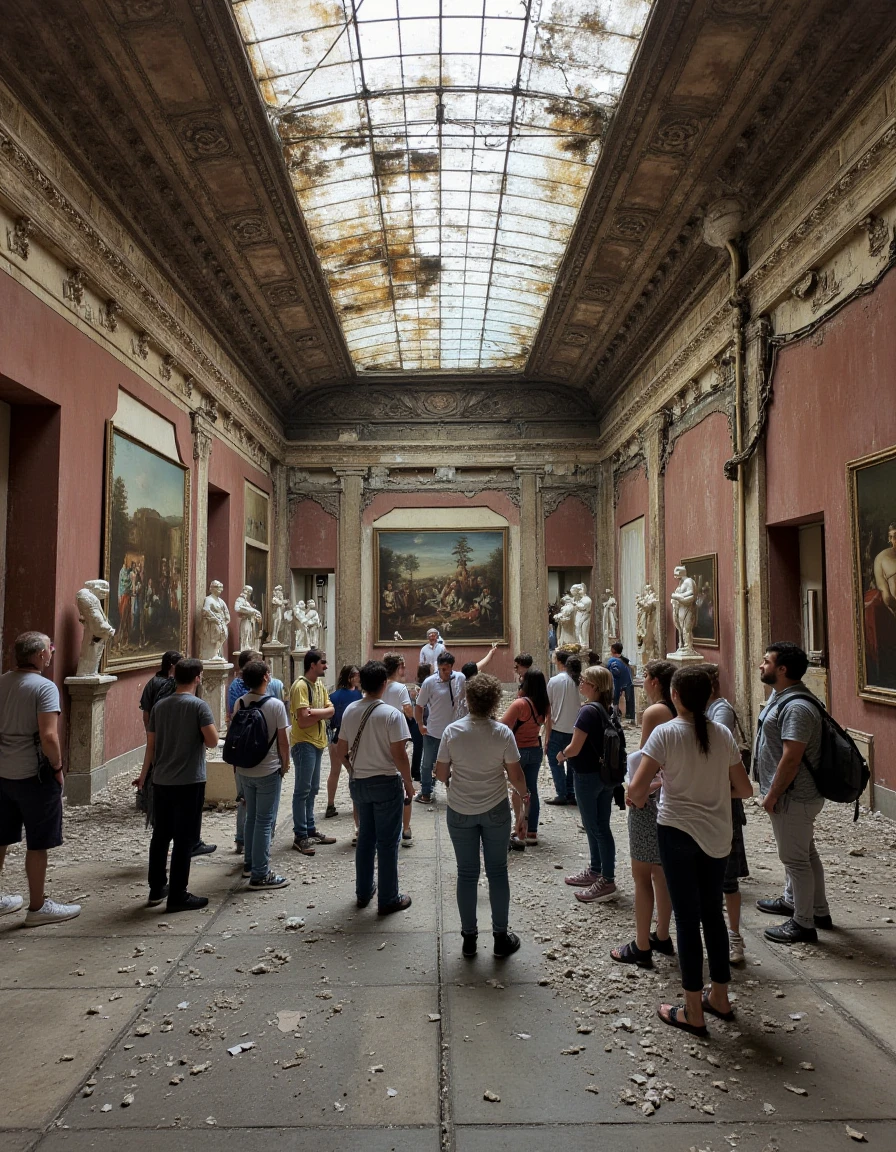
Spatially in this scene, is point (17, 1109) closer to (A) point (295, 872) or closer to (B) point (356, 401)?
(A) point (295, 872)

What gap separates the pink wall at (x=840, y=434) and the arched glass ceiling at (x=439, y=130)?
4084 mm

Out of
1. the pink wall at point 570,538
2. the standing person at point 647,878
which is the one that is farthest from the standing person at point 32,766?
the pink wall at point 570,538

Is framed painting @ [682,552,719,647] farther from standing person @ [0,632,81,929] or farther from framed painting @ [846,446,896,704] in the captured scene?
standing person @ [0,632,81,929]

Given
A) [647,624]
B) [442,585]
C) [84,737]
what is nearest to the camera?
[84,737]

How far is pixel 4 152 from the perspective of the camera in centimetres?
732

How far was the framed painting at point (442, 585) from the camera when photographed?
20.2 meters

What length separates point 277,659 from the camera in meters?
18.1

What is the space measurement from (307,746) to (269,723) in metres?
1.16

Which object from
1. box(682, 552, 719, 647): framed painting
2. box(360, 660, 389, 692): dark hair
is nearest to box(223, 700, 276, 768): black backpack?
box(360, 660, 389, 692): dark hair

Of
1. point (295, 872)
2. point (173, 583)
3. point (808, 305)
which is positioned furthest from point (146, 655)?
point (808, 305)

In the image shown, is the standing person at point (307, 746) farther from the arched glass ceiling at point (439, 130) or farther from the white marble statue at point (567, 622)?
the white marble statue at point (567, 622)

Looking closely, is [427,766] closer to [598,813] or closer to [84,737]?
[598,813]

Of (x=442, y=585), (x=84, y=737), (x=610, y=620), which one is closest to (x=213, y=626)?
(x=84, y=737)

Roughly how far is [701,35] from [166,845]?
930 centimetres
